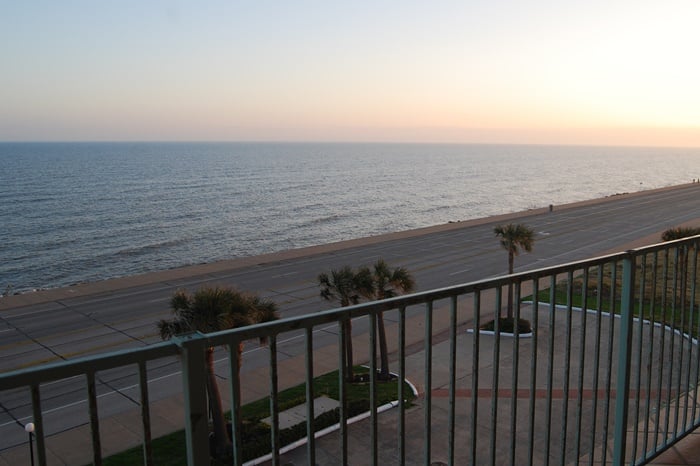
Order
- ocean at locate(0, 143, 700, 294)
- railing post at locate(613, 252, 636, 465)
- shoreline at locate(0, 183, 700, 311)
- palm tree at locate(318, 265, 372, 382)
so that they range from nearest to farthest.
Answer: railing post at locate(613, 252, 636, 465), palm tree at locate(318, 265, 372, 382), shoreline at locate(0, 183, 700, 311), ocean at locate(0, 143, 700, 294)

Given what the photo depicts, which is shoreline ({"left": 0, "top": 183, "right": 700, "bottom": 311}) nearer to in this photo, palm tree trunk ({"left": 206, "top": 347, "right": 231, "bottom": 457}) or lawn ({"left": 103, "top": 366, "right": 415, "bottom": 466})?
lawn ({"left": 103, "top": 366, "right": 415, "bottom": 466})

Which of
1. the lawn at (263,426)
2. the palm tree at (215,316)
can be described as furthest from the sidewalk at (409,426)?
the palm tree at (215,316)

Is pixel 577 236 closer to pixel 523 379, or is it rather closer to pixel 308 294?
pixel 308 294

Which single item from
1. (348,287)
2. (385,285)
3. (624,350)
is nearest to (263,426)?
(348,287)

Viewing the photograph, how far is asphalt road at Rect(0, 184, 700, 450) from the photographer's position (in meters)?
19.1

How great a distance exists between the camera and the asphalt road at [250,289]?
19.1 meters

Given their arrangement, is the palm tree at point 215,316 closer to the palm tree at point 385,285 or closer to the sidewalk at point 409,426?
the sidewalk at point 409,426

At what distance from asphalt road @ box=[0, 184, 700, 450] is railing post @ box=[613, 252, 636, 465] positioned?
1606cm

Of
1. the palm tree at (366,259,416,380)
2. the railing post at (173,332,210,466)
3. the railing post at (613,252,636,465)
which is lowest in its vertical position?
the palm tree at (366,259,416,380)

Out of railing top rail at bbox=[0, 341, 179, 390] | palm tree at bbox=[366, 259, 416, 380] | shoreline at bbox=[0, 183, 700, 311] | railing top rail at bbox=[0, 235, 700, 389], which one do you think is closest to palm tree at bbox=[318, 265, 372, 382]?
palm tree at bbox=[366, 259, 416, 380]

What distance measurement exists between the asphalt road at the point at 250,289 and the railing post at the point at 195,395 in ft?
54.0

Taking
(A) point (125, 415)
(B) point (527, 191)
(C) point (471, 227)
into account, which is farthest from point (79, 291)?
(B) point (527, 191)

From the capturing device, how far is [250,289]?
3419cm

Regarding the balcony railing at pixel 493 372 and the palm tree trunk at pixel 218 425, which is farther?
the palm tree trunk at pixel 218 425
